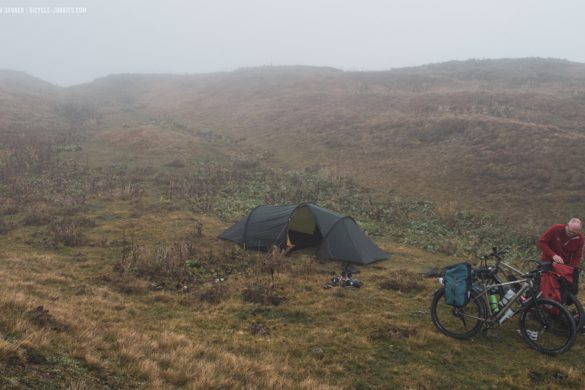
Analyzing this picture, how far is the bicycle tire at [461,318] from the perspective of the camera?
898cm

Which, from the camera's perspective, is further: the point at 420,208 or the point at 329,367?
the point at 420,208

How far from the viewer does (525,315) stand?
869 cm

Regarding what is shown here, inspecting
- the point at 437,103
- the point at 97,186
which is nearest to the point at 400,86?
the point at 437,103

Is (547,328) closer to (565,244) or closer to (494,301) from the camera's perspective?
(494,301)

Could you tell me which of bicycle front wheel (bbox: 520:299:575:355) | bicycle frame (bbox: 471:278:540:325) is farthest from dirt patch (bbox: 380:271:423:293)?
bicycle front wheel (bbox: 520:299:575:355)

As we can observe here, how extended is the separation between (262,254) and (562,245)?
381 inches

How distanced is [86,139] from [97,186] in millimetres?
17633

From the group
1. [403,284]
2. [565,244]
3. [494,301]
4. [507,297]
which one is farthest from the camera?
[403,284]

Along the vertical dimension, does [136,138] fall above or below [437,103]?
below

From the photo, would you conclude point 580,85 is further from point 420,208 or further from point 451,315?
point 451,315

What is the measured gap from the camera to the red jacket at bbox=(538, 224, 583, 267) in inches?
365

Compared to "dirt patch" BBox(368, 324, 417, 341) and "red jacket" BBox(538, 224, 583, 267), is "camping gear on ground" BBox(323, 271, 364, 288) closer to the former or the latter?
"dirt patch" BBox(368, 324, 417, 341)

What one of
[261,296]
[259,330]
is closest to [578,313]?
[259,330]

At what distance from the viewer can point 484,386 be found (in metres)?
7.48
